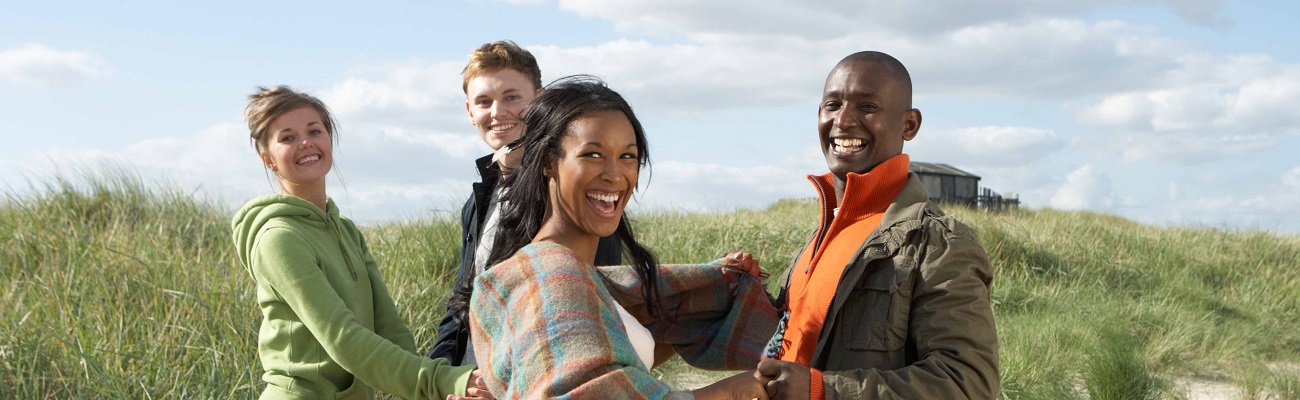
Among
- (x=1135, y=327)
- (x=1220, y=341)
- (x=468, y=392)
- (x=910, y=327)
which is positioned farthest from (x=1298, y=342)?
(x=468, y=392)

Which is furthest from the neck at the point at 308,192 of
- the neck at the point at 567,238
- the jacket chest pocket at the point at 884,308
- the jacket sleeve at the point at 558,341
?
the jacket chest pocket at the point at 884,308

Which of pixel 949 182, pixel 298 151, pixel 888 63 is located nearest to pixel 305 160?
pixel 298 151

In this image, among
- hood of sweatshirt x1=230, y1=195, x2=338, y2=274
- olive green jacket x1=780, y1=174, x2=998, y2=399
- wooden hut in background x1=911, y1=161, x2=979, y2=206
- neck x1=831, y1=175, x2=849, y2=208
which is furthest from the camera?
wooden hut in background x1=911, y1=161, x2=979, y2=206

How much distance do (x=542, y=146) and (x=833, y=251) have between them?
2.66ft

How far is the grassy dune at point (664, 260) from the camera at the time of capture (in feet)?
15.8

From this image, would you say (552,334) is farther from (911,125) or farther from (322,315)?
(911,125)

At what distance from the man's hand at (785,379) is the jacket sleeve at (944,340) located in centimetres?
6

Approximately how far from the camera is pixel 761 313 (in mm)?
2598

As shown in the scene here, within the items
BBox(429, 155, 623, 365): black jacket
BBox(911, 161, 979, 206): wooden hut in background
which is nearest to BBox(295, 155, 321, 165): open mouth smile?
BBox(429, 155, 623, 365): black jacket

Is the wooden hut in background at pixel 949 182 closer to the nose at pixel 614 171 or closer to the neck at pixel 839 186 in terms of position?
the neck at pixel 839 186

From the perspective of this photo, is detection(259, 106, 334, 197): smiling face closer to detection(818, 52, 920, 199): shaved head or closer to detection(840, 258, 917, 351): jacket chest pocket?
detection(818, 52, 920, 199): shaved head

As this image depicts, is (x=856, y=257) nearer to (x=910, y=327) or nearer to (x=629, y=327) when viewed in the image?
(x=910, y=327)

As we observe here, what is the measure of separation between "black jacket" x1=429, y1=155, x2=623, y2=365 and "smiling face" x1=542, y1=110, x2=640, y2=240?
55 cm

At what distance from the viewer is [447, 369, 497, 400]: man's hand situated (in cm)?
236
